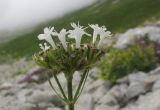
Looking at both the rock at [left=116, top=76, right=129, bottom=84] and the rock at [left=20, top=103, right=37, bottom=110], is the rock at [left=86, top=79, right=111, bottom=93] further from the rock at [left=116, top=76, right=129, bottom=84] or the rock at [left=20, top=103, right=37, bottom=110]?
the rock at [left=20, top=103, right=37, bottom=110]

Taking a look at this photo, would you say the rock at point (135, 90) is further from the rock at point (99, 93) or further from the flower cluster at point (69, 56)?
the flower cluster at point (69, 56)

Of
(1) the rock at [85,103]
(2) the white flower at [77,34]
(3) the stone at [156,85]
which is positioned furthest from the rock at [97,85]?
(2) the white flower at [77,34]

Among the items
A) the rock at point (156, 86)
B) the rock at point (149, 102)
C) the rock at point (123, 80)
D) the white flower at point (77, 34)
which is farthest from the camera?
the rock at point (123, 80)

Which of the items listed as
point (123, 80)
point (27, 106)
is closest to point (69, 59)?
point (27, 106)

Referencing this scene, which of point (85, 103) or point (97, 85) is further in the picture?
point (97, 85)

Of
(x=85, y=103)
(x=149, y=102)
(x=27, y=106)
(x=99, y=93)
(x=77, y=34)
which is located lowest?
(x=77, y=34)

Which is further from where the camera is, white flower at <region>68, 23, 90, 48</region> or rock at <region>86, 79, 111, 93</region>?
rock at <region>86, 79, 111, 93</region>

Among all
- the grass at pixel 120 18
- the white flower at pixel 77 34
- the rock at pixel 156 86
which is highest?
the grass at pixel 120 18

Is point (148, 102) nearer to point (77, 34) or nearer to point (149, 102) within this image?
point (149, 102)

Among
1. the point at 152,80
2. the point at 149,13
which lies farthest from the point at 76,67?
the point at 149,13

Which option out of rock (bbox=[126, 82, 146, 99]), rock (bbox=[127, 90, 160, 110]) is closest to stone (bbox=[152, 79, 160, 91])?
rock (bbox=[127, 90, 160, 110])

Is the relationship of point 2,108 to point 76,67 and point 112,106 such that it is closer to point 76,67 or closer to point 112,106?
point 112,106

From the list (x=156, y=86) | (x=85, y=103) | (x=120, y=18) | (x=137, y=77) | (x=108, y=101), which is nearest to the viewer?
(x=156, y=86)
